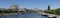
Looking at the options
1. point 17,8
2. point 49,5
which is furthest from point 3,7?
point 49,5

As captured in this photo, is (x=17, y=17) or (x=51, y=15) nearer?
(x=51, y=15)

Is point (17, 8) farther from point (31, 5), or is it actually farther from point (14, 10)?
point (31, 5)

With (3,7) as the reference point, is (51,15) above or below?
below

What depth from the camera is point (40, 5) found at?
2.50 m

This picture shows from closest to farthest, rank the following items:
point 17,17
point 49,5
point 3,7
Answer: point 3,7
point 49,5
point 17,17

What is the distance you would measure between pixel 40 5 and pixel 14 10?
49 centimetres

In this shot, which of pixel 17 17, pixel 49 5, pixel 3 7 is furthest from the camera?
pixel 17 17

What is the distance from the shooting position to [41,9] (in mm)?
2412

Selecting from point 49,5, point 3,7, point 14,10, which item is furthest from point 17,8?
point 49,5

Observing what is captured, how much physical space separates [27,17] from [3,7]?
28.0 inches

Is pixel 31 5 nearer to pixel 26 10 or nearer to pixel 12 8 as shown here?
pixel 26 10

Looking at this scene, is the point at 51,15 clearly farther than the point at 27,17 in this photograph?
No

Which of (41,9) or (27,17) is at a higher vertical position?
(41,9)

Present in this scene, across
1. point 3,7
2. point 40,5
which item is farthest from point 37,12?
point 3,7
